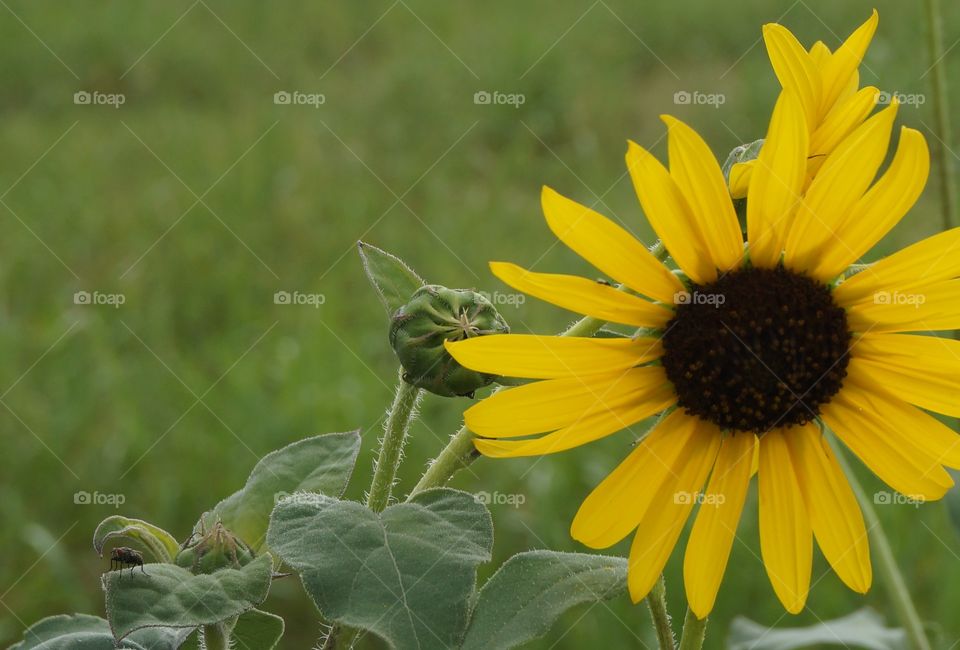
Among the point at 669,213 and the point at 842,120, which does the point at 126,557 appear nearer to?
the point at 669,213

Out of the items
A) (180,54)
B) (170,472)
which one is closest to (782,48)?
(170,472)

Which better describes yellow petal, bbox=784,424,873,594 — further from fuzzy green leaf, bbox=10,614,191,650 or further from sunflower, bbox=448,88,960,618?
fuzzy green leaf, bbox=10,614,191,650

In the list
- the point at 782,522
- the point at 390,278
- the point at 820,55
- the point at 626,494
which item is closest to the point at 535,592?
the point at 626,494

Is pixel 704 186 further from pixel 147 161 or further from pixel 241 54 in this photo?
pixel 241 54

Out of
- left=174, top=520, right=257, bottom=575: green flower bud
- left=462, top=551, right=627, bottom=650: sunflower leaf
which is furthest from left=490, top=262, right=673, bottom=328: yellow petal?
left=174, top=520, right=257, bottom=575: green flower bud

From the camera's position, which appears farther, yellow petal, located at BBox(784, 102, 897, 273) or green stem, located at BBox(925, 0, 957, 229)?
green stem, located at BBox(925, 0, 957, 229)

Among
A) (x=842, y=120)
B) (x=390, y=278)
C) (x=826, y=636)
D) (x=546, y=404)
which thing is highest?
(x=842, y=120)
